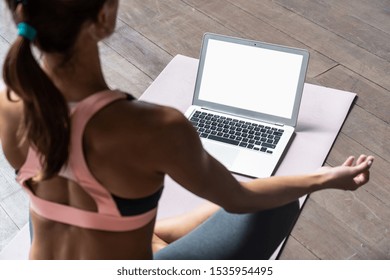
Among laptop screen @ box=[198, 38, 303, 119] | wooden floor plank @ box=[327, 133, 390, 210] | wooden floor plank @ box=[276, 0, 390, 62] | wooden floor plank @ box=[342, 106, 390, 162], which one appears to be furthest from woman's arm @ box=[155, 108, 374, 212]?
wooden floor plank @ box=[276, 0, 390, 62]

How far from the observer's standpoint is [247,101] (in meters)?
1.62

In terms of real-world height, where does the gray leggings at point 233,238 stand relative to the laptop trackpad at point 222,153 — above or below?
above

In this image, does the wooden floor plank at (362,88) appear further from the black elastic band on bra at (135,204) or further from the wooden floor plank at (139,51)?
the black elastic band on bra at (135,204)

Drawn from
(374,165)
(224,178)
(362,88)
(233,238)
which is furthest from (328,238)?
(224,178)

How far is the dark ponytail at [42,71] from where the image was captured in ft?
2.81

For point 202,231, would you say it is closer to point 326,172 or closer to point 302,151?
point 326,172

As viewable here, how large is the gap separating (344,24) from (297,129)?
926 mm

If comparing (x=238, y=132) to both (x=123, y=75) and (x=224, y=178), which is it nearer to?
(x=224, y=178)

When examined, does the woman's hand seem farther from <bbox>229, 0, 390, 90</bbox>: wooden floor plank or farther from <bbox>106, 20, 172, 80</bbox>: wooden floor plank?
<bbox>106, 20, 172, 80</bbox>: wooden floor plank

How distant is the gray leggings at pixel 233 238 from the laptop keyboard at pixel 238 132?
0.92ft

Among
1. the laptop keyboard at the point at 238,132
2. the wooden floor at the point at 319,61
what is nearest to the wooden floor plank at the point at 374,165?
the wooden floor at the point at 319,61

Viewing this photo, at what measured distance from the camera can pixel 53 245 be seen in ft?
3.55
